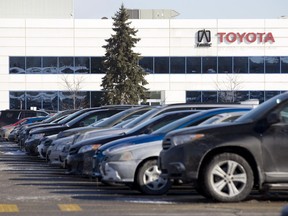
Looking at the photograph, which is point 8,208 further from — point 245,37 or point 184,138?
point 245,37

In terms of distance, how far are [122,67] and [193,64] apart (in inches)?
400

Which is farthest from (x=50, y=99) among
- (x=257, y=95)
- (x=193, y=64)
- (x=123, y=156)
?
(x=123, y=156)

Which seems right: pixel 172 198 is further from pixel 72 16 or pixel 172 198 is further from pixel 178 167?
pixel 72 16

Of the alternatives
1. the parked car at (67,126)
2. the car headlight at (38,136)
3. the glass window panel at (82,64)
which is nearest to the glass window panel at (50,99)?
the glass window panel at (82,64)

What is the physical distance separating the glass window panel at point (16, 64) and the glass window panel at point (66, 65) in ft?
10.3

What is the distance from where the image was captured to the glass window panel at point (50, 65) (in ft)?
198

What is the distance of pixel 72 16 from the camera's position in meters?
67.5

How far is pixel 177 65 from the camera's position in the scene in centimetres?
6059

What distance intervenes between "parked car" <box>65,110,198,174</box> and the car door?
3.21m

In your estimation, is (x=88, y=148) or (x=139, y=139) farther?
(x=88, y=148)

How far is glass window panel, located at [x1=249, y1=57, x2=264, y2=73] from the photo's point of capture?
199 feet

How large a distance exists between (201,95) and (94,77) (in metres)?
9.17

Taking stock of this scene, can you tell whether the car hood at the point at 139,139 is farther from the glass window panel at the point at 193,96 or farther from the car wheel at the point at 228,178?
the glass window panel at the point at 193,96

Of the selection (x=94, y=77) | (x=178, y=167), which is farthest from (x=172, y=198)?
(x=94, y=77)
